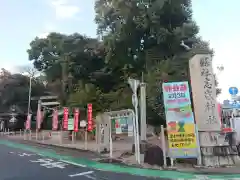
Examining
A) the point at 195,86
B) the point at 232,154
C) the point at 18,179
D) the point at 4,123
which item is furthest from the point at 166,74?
the point at 4,123

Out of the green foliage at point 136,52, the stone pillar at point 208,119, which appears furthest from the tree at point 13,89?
the stone pillar at point 208,119

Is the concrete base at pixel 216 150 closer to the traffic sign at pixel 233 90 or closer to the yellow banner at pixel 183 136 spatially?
the yellow banner at pixel 183 136

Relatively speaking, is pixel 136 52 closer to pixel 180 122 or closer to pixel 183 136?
pixel 180 122

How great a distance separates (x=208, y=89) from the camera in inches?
397

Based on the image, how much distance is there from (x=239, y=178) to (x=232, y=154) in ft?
6.98

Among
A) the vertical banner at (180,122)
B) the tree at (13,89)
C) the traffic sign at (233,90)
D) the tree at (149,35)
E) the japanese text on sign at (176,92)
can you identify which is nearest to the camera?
the vertical banner at (180,122)

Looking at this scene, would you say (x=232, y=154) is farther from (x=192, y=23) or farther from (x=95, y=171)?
(x=192, y=23)

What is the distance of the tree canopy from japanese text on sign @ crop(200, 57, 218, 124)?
23.2 feet

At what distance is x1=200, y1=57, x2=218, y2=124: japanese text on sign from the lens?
9.89 m

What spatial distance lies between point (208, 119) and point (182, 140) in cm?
145

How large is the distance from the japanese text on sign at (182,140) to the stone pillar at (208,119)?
516 millimetres

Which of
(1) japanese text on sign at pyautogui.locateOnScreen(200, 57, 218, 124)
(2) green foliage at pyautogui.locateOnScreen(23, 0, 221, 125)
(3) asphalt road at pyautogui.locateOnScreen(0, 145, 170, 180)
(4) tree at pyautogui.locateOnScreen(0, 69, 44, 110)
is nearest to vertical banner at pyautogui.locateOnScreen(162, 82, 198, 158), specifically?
(1) japanese text on sign at pyautogui.locateOnScreen(200, 57, 218, 124)

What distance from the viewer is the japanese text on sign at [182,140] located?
363 inches

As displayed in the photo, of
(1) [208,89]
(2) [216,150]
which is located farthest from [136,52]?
(2) [216,150]
